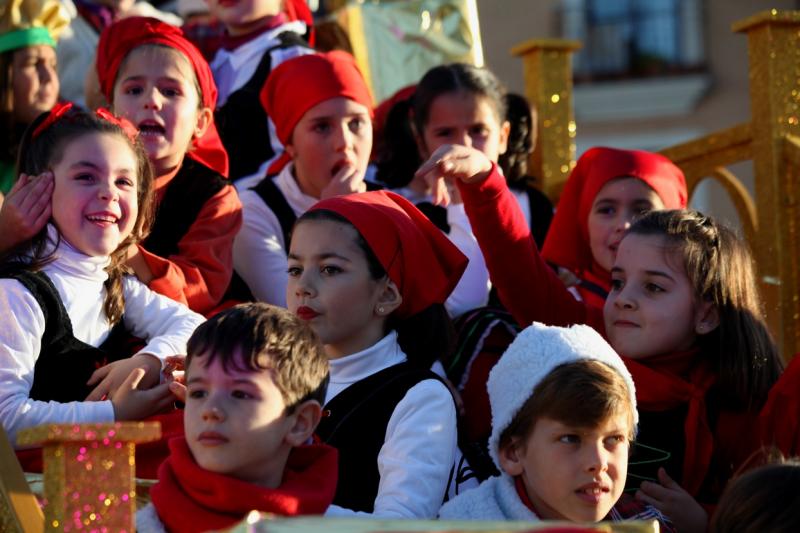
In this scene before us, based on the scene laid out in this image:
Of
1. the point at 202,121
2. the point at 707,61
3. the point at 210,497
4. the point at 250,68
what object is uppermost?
the point at 250,68

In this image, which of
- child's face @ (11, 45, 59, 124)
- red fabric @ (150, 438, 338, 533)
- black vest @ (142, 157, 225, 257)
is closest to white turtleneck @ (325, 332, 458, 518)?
red fabric @ (150, 438, 338, 533)

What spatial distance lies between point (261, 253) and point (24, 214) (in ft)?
3.78

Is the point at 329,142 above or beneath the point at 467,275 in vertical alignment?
above

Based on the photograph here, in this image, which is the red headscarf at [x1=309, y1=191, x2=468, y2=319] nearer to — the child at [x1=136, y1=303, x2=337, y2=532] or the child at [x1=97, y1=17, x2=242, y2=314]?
the child at [x1=97, y1=17, x2=242, y2=314]

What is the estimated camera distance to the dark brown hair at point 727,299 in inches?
169

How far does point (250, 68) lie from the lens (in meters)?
6.19

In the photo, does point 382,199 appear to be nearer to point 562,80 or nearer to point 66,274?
point 66,274

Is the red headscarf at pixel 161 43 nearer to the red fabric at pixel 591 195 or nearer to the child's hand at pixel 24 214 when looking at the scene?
the child's hand at pixel 24 214

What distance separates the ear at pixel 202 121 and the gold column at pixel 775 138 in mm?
2074

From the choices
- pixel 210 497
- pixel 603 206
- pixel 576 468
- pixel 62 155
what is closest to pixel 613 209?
pixel 603 206

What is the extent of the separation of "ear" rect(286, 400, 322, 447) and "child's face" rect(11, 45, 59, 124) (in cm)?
286

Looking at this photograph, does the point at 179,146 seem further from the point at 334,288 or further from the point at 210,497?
the point at 210,497

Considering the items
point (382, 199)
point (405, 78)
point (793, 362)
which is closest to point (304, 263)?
point (382, 199)

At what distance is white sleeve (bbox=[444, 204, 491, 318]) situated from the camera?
504 centimetres
